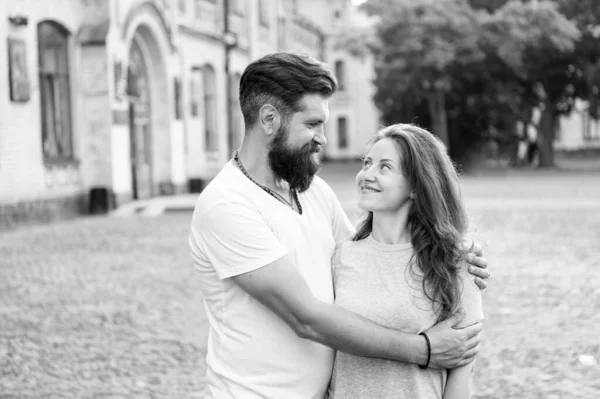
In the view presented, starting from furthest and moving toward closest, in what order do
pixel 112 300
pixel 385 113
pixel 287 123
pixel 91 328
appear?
pixel 385 113 → pixel 112 300 → pixel 91 328 → pixel 287 123

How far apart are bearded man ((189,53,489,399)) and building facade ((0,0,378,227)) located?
14.0m

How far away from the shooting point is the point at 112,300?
8.66 m

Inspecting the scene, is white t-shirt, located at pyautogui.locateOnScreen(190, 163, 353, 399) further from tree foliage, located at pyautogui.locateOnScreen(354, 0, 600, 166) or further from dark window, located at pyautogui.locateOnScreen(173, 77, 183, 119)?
tree foliage, located at pyautogui.locateOnScreen(354, 0, 600, 166)

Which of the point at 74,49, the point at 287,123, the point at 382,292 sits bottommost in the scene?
the point at 382,292

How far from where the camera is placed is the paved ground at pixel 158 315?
5730 mm

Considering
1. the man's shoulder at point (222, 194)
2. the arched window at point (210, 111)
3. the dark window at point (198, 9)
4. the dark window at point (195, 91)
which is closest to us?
the man's shoulder at point (222, 194)

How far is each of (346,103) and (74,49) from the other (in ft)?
146

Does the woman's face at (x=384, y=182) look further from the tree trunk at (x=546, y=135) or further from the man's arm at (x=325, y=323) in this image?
the tree trunk at (x=546, y=135)

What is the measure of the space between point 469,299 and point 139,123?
69.0 feet

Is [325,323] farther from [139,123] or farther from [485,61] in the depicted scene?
[485,61]

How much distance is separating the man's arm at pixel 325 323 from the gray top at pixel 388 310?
85 mm

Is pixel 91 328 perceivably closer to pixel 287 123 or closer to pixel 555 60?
pixel 287 123

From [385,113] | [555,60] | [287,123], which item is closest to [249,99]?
[287,123]

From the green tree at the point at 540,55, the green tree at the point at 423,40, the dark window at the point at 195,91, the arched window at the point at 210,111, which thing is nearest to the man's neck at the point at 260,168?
the dark window at the point at 195,91
